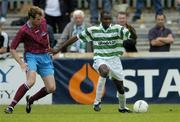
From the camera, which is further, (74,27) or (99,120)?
(74,27)

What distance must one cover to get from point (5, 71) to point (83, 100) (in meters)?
2.01

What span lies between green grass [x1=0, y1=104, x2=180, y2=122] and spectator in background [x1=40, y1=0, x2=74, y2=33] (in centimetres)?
396

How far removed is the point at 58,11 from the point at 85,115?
7.08 metres

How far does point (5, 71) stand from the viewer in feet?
62.9

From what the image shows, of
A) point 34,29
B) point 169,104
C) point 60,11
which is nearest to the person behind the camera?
point 34,29

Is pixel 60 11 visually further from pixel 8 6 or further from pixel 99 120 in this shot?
pixel 99 120

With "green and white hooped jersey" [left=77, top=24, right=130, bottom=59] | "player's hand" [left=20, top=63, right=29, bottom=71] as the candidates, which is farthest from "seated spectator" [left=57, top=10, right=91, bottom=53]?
"player's hand" [left=20, top=63, right=29, bottom=71]

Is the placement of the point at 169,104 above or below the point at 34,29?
below

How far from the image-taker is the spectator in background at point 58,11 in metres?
21.6

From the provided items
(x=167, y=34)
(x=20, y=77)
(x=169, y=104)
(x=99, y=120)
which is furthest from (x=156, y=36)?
(x=99, y=120)

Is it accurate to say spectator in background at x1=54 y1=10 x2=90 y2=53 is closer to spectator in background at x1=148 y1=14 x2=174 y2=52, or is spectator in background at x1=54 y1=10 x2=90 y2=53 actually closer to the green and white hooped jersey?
spectator in background at x1=148 y1=14 x2=174 y2=52

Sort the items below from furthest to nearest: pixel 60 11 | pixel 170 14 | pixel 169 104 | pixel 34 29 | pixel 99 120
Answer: pixel 170 14, pixel 60 11, pixel 169 104, pixel 34 29, pixel 99 120

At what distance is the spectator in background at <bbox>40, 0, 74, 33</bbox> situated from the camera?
21641mm

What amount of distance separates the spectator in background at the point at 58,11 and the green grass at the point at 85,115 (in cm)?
396
